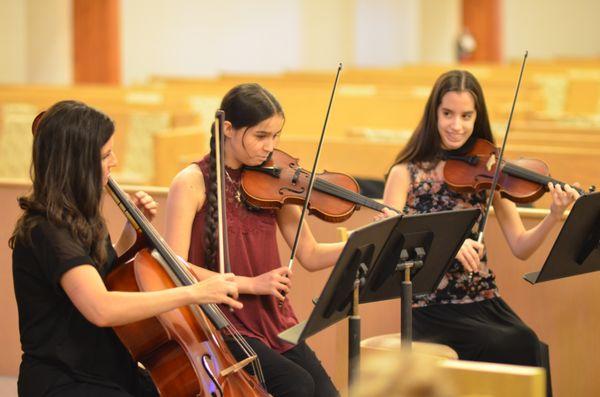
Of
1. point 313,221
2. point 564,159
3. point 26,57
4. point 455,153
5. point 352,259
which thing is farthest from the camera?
point 26,57

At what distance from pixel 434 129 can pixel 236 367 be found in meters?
1.18

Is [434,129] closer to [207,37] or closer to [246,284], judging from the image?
[246,284]

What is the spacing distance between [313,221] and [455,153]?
58 cm

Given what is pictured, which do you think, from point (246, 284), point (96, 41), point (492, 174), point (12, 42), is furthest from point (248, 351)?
point (96, 41)

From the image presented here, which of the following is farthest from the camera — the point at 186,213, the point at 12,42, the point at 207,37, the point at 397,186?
the point at 207,37

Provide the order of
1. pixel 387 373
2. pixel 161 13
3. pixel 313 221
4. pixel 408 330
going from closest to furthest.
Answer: pixel 387 373 → pixel 408 330 → pixel 313 221 → pixel 161 13

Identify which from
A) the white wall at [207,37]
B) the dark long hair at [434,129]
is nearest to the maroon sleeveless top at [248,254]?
the dark long hair at [434,129]

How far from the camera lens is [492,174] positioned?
3.10 m

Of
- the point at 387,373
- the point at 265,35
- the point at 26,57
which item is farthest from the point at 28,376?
the point at 265,35

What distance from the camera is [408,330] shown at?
2.61 meters

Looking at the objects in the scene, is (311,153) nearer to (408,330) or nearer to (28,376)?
(408,330)

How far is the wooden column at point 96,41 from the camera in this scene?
35.7 feet

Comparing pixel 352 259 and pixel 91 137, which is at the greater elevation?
pixel 91 137

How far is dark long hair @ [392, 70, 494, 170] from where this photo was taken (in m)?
3.19
